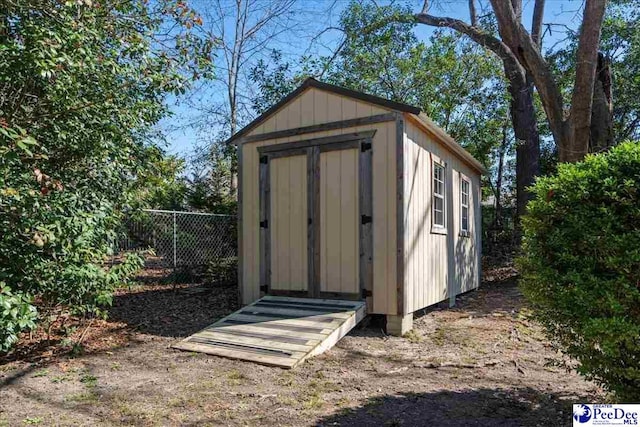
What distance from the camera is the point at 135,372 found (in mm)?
4051

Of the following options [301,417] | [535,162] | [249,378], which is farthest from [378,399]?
[535,162]

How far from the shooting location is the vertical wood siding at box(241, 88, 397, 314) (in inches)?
216

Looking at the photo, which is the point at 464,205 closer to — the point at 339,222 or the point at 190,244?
the point at 339,222

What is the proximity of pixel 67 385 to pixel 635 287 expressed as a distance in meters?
4.03

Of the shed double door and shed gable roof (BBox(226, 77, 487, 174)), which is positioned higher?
shed gable roof (BBox(226, 77, 487, 174))

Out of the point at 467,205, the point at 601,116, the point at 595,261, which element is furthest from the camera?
the point at 601,116

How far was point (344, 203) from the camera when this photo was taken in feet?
19.1

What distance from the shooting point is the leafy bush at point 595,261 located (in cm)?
240

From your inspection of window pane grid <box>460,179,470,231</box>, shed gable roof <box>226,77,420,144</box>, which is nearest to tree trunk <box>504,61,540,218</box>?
window pane grid <box>460,179,470,231</box>

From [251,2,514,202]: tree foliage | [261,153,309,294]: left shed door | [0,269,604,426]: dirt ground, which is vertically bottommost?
[0,269,604,426]: dirt ground

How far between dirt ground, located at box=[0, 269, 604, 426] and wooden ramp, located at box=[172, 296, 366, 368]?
15cm

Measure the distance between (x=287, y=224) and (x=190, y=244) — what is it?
3.45 m

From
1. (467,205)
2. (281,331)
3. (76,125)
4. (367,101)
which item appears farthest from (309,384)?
(467,205)

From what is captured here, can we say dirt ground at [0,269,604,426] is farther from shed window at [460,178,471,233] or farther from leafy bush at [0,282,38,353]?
shed window at [460,178,471,233]
